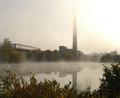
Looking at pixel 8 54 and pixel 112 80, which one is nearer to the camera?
pixel 112 80

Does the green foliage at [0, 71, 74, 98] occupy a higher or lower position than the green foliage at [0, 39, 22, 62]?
lower

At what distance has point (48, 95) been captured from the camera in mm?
5492

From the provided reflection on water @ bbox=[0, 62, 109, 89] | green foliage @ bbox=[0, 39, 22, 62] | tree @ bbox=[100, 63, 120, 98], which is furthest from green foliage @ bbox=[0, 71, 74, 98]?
green foliage @ bbox=[0, 39, 22, 62]

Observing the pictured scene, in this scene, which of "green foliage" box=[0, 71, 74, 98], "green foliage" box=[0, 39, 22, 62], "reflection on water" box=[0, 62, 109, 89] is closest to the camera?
"green foliage" box=[0, 71, 74, 98]

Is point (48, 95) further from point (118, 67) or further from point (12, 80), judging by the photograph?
point (118, 67)

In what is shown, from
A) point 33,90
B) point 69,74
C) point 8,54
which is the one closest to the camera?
point 33,90

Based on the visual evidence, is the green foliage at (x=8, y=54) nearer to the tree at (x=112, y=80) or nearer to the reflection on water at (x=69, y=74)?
the reflection on water at (x=69, y=74)

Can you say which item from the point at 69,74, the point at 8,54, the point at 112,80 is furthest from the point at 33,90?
the point at 8,54

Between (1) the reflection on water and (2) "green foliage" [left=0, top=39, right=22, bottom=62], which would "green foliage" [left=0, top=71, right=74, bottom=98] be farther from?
(2) "green foliage" [left=0, top=39, right=22, bottom=62]

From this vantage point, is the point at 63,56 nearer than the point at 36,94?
No

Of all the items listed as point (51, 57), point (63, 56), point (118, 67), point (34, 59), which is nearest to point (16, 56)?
point (34, 59)

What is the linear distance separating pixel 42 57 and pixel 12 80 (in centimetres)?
9317

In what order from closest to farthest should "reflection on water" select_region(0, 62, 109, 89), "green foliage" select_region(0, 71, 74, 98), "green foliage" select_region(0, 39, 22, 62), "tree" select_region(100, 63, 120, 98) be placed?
"green foliage" select_region(0, 71, 74, 98) → "tree" select_region(100, 63, 120, 98) → "reflection on water" select_region(0, 62, 109, 89) → "green foliage" select_region(0, 39, 22, 62)

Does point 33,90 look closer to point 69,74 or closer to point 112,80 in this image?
point 112,80
